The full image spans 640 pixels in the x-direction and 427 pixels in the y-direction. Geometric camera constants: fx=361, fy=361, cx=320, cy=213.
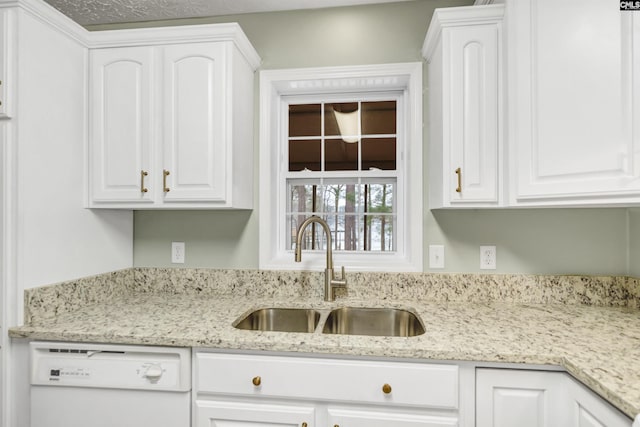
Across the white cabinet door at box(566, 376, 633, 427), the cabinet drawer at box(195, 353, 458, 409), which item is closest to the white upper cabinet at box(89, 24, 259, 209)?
the cabinet drawer at box(195, 353, 458, 409)

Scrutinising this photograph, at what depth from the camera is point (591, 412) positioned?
1005 millimetres

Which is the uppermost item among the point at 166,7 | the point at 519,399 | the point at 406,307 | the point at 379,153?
the point at 166,7

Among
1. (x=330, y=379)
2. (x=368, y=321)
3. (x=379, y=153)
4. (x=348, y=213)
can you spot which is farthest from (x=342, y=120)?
(x=330, y=379)

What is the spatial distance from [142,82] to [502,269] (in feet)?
6.57

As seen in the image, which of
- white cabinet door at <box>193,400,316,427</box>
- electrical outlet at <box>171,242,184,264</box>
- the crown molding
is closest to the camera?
white cabinet door at <box>193,400,316,427</box>

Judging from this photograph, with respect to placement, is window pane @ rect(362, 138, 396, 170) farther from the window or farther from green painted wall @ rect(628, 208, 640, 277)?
green painted wall @ rect(628, 208, 640, 277)

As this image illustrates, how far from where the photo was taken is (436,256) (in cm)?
189

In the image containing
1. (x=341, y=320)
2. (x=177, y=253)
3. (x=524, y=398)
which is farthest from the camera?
(x=177, y=253)

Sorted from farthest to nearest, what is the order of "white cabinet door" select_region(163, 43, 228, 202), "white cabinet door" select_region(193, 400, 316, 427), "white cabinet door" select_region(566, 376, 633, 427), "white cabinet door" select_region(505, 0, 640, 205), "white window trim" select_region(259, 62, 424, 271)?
1. "white window trim" select_region(259, 62, 424, 271)
2. "white cabinet door" select_region(163, 43, 228, 202)
3. "white cabinet door" select_region(193, 400, 316, 427)
4. "white cabinet door" select_region(505, 0, 640, 205)
5. "white cabinet door" select_region(566, 376, 633, 427)

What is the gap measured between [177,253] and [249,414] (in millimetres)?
1076

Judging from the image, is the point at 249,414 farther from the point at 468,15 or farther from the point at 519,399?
the point at 468,15

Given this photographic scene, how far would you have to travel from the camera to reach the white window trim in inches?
75.2

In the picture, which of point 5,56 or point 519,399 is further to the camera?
point 5,56

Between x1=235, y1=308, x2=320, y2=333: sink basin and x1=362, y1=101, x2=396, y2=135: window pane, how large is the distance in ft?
3.59
